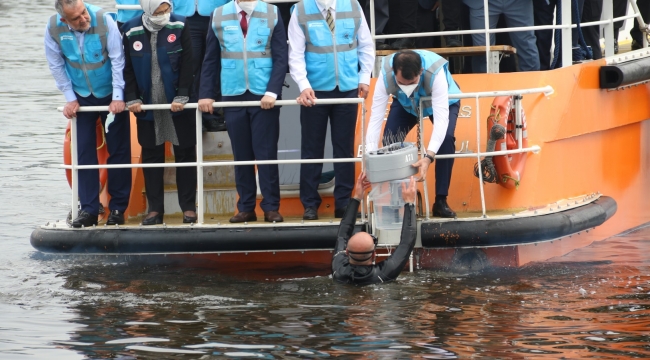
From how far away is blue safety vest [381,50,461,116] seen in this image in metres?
7.66

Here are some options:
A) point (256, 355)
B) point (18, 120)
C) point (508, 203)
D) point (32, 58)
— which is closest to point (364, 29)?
point (508, 203)

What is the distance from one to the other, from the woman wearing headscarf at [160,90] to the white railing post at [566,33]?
3145 millimetres

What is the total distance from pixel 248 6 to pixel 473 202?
2.36m

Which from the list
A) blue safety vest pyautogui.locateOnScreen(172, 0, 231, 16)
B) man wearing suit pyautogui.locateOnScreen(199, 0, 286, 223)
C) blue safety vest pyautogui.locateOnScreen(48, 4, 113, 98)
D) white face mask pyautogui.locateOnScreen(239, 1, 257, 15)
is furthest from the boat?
blue safety vest pyautogui.locateOnScreen(172, 0, 231, 16)

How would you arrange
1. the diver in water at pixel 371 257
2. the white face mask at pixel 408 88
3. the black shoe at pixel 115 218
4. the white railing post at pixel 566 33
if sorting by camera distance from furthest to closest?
1. the white railing post at pixel 566 33
2. the black shoe at pixel 115 218
3. the white face mask at pixel 408 88
4. the diver in water at pixel 371 257

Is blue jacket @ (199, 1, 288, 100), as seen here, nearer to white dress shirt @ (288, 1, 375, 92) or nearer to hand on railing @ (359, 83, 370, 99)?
white dress shirt @ (288, 1, 375, 92)

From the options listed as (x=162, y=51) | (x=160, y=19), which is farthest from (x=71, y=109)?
(x=160, y=19)

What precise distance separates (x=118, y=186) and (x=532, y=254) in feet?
11.1

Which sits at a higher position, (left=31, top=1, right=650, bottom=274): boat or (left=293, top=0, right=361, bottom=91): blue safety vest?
(left=293, top=0, right=361, bottom=91): blue safety vest

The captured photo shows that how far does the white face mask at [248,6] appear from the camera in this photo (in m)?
8.12

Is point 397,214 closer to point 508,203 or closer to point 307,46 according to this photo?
point 508,203

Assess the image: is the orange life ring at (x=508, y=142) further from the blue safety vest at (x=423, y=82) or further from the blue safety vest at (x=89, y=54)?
the blue safety vest at (x=89, y=54)

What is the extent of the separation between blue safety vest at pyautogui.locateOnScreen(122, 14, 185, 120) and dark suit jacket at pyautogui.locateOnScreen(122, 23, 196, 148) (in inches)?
1.5

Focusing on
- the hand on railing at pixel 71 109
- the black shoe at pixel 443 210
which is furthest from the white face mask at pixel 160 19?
the black shoe at pixel 443 210
